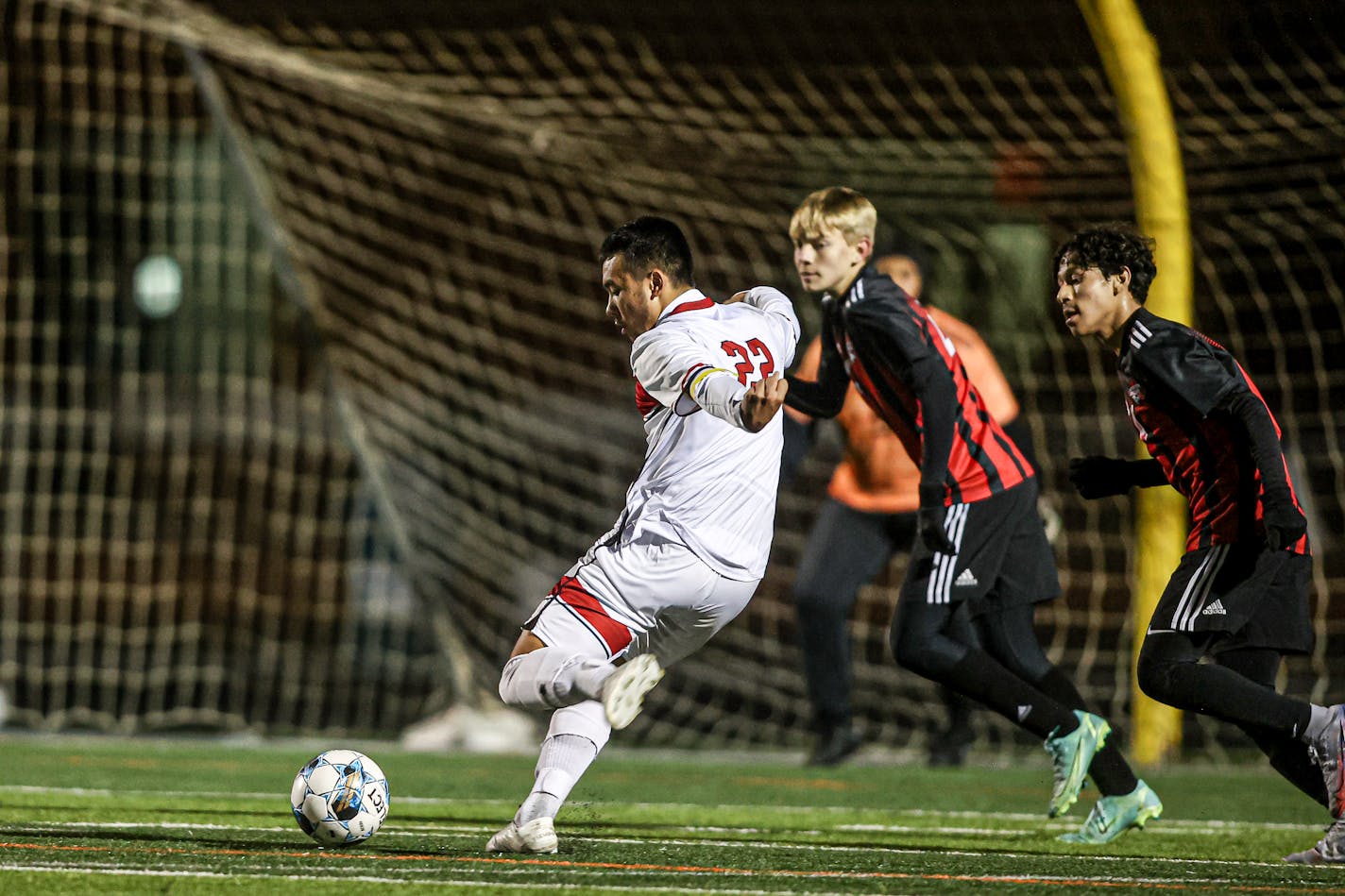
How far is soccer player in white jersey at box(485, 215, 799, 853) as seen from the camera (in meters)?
Result: 3.76

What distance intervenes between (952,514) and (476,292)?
9.23 metres

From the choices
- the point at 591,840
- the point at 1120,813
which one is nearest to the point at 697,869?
the point at 591,840

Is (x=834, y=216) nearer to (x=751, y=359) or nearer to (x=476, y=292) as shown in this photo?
(x=751, y=359)

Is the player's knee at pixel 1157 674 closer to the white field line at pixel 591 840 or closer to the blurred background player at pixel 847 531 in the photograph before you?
the white field line at pixel 591 840

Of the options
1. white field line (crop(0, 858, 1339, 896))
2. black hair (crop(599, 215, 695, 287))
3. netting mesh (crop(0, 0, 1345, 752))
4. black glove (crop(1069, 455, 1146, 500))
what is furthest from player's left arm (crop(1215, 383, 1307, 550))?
netting mesh (crop(0, 0, 1345, 752))

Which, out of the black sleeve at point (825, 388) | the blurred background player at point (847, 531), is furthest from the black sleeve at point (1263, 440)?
the blurred background player at point (847, 531)

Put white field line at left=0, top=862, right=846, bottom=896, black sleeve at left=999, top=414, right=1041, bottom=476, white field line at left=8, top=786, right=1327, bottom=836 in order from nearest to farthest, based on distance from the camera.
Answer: white field line at left=0, top=862, right=846, bottom=896, white field line at left=8, top=786, right=1327, bottom=836, black sleeve at left=999, top=414, right=1041, bottom=476

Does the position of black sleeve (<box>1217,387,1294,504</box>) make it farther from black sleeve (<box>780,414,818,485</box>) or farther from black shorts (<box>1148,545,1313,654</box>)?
black sleeve (<box>780,414,818,485</box>)

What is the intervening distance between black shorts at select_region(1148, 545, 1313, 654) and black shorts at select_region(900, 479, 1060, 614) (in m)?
0.74

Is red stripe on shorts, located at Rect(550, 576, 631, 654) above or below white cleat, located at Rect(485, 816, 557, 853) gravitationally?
above

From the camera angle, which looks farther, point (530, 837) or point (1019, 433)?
point (1019, 433)

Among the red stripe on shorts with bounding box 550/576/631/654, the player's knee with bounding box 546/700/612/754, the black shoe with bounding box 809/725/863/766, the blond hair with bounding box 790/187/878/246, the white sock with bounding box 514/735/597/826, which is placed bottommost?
the black shoe with bounding box 809/725/863/766

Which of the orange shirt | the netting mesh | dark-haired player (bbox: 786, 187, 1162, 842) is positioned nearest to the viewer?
dark-haired player (bbox: 786, 187, 1162, 842)

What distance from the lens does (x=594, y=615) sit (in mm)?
3887
